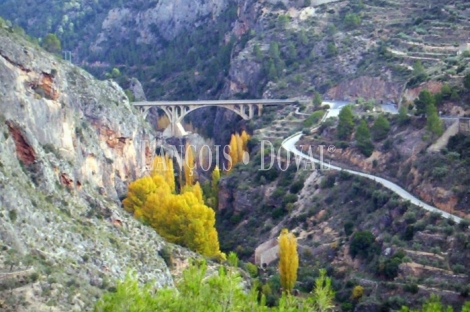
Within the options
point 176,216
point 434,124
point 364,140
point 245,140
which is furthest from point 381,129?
point 245,140

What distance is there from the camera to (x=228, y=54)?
364 ft

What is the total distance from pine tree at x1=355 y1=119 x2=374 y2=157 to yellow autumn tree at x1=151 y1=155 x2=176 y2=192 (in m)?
15.9

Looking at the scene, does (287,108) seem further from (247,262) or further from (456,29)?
(247,262)

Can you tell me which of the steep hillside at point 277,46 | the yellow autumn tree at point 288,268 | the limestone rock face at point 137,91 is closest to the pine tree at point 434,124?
the steep hillside at point 277,46

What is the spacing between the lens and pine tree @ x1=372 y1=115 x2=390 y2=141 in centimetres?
6481

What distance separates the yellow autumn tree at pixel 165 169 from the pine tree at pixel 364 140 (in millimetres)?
15935

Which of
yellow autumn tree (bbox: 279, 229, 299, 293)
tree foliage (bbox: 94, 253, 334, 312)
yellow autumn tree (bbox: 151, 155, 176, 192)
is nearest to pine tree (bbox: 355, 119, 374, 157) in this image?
yellow autumn tree (bbox: 279, 229, 299, 293)

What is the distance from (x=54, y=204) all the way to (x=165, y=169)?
103 feet

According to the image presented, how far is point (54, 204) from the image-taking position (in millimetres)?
Result: 46438

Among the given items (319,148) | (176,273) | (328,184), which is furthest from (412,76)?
(176,273)

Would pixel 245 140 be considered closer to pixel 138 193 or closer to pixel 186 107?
pixel 186 107

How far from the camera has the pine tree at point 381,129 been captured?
64.8 meters

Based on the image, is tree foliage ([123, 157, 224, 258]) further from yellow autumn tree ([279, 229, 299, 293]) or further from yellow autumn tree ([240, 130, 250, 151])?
yellow autumn tree ([240, 130, 250, 151])

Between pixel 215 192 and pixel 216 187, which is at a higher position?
pixel 216 187
